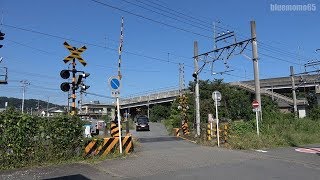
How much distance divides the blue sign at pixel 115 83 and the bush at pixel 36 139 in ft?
7.07

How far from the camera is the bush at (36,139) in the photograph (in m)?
12.0

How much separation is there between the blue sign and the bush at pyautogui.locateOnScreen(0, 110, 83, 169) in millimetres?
2156

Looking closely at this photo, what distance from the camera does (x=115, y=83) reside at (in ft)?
50.4

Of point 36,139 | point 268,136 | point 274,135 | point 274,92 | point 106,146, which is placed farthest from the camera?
point 274,92

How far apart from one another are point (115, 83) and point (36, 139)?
4079 mm

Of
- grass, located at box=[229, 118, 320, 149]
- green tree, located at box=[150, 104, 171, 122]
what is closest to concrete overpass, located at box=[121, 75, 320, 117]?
green tree, located at box=[150, 104, 171, 122]

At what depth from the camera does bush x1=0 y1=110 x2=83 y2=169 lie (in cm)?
1202

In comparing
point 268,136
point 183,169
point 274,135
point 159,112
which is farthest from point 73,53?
point 159,112

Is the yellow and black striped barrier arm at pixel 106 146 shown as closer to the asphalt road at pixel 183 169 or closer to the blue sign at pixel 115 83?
the asphalt road at pixel 183 169

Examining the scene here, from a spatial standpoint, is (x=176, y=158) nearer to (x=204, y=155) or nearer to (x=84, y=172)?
(x=204, y=155)

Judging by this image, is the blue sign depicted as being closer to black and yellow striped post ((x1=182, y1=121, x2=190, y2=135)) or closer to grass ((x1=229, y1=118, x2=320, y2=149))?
grass ((x1=229, y1=118, x2=320, y2=149))

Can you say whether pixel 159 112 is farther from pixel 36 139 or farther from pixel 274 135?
pixel 36 139

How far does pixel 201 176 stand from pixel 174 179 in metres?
0.95

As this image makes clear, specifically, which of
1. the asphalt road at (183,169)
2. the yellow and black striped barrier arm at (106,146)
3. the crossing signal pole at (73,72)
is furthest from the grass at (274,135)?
the crossing signal pole at (73,72)
